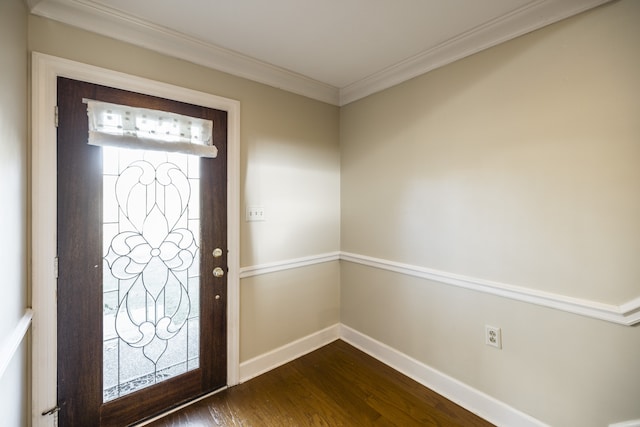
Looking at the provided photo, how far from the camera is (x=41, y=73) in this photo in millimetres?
1422

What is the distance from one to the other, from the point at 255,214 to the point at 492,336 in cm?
186

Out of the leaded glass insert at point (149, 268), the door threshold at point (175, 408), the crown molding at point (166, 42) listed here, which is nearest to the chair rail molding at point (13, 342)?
the leaded glass insert at point (149, 268)

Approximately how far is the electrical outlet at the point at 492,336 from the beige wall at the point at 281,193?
137 centimetres

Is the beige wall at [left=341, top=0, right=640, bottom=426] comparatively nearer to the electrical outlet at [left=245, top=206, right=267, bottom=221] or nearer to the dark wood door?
the electrical outlet at [left=245, top=206, right=267, bottom=221]

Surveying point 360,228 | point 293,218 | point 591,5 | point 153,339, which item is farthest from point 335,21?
point 153,339

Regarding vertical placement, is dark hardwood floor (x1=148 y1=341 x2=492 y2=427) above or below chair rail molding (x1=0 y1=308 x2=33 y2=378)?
below

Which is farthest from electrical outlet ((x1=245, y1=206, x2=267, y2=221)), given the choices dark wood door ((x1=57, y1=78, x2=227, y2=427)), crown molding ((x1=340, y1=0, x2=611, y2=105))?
crown molding ((x1=340, y1=0, x2=611, y2=105))

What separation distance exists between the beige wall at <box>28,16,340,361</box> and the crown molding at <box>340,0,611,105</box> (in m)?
0.62

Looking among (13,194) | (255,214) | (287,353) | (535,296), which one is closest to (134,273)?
(13,194)

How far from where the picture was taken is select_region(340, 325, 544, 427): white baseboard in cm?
168

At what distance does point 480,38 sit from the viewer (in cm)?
174

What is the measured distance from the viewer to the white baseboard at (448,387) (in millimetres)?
1678

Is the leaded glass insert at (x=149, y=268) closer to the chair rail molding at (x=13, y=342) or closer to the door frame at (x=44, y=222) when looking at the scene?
the door frame at (x=44, y=222)

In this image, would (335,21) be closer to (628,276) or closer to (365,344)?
(628,276)
